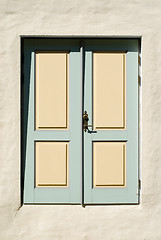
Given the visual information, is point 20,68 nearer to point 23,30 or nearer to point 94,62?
point 23,30

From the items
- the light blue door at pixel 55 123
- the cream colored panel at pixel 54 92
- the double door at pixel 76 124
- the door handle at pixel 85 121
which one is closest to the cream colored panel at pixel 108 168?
the double door at pixel 76 124

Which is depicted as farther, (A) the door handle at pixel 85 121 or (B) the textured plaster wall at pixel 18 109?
(A) the door handle at pixel 85 121

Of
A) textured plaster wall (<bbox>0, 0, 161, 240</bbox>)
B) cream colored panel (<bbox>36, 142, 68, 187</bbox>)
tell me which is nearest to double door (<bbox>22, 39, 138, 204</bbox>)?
cream colored panel (<bbox>36, 142, 68, 187</bbox>)

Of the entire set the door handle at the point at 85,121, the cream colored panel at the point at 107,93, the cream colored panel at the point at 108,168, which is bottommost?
→ the cream colored panel at the point at 108,168

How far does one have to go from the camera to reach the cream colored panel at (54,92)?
17.3 feet

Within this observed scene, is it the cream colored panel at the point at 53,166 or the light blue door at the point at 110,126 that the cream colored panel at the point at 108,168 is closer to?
the light blue door at the point at 110,126

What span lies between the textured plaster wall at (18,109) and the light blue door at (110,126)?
15 centimetres

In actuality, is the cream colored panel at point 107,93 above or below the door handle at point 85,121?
above

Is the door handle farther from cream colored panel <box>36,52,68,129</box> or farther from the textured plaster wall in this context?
the textured plaster wall

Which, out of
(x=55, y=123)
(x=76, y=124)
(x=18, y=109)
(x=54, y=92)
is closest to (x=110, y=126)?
(x=76, y=124)

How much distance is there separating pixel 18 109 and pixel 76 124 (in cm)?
71

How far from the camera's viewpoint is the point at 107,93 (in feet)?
17.3

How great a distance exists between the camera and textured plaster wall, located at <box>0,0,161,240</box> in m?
5.14

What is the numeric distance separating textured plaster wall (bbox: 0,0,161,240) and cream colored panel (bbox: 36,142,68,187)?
0.27 meters
